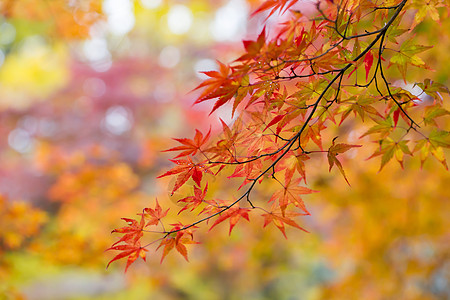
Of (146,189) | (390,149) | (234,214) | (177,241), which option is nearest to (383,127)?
(390,149)

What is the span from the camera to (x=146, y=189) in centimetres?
520

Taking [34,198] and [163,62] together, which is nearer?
[34,198]

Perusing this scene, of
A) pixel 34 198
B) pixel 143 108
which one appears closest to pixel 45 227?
pixel 34 198

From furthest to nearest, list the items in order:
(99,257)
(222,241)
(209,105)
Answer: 1. (209,105)
2. (222,241)
3. (99,257)

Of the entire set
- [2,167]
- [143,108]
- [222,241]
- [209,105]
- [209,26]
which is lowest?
[222,241]

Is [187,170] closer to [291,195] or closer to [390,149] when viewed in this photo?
[291,195]

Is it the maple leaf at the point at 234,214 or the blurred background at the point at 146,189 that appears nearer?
the maple leaf at the point at 234,214

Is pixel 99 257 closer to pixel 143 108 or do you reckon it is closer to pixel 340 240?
pixel 340 240

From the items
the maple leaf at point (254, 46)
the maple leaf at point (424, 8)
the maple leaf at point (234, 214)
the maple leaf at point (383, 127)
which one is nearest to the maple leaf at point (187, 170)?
the maple leaf at point (234, 214)

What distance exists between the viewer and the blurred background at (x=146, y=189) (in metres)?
2.29

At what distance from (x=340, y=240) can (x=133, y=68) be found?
12.0ft

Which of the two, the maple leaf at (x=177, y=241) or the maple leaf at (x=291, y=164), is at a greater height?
the maple leaf at (x=291, y=164)

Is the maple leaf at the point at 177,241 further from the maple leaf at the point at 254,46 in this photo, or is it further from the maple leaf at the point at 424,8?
the maple leaf at the point at 424,8

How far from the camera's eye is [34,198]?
17.8 feet
